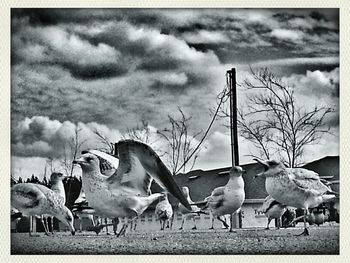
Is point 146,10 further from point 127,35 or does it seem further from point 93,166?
point 93,166

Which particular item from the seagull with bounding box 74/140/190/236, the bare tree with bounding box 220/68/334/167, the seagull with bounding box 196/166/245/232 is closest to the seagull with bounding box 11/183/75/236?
the seagull with bounding box 74/140/190/236

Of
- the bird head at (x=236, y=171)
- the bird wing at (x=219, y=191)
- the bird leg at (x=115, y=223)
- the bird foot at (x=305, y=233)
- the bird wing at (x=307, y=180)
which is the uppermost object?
the bird head at (x=236, y=171)

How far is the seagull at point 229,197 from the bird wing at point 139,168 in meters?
0.46

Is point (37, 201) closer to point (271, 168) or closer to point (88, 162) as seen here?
point (88, 162)

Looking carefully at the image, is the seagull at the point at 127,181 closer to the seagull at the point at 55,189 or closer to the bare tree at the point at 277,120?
the seagull at the point at 55,189

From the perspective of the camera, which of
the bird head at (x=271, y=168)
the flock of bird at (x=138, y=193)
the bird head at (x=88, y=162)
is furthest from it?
the bird head at (x=271, y=168)

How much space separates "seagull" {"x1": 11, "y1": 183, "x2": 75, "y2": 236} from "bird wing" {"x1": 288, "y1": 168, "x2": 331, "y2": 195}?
2313mm

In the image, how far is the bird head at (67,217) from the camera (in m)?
9.09

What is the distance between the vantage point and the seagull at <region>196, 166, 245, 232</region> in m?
8.93

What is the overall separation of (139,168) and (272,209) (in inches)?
56.9

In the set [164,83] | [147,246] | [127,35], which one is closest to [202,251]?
[147,246]

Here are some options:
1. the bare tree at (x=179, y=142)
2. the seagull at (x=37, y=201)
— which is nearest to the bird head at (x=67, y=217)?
the seagull at (x=37, y=201)

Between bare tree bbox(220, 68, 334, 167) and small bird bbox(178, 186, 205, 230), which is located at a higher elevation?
bare tree bbox(220, 68, 334, 167)

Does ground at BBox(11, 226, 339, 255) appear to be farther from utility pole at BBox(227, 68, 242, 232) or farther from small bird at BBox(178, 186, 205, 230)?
utility pole at BBox(227, 68, 242, 232)
